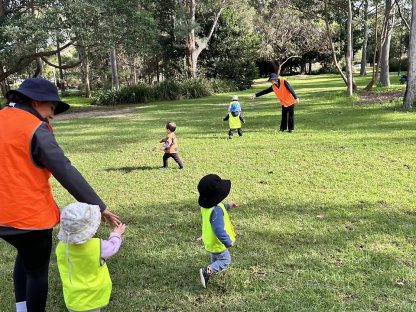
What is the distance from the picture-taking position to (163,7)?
29.4 metres

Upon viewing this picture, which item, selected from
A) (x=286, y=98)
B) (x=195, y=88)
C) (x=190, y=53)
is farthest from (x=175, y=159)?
(x=190, y=53)

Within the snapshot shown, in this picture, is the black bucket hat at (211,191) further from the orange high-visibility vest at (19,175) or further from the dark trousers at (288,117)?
the dark trousers at (288,117)

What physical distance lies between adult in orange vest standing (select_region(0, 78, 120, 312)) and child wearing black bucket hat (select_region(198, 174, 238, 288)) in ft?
3.07

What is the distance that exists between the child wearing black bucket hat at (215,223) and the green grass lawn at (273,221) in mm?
217

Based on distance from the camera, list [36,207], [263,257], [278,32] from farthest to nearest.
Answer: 1. [278,32]
2. [263,257]
3. [36,207]

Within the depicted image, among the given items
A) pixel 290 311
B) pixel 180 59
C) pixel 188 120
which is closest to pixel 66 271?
pixel 290 311

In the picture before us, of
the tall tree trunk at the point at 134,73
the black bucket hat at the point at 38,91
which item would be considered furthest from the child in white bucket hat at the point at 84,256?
the tall tree trunk at the point at 134,73

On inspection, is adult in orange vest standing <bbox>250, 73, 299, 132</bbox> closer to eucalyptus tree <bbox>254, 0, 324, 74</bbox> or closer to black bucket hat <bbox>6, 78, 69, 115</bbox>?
black bucket hat <bbox>6, 78, 69, 115</bbox>

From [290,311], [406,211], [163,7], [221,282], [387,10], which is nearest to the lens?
[290,311]

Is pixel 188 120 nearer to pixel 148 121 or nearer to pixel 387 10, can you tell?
pixel 148 121

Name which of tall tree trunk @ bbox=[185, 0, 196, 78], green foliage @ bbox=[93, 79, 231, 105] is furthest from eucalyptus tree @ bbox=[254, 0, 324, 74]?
green foliage @ bbox=[93, 79, 231, 105]

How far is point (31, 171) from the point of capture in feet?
8.84

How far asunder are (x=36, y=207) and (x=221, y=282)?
5.76ft

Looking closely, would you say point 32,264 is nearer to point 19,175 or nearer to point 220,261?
point 19,175
